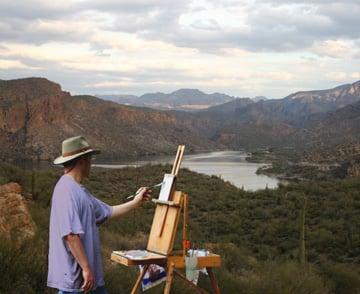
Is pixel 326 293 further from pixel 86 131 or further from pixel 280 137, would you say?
pixel 280 137

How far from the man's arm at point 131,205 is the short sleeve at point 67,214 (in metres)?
0.60

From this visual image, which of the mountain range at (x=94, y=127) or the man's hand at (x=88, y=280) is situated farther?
the mountain range at (x=94, y=127)

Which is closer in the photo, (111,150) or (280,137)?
(111,150)

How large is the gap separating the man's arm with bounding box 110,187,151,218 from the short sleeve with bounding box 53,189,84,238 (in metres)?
0.60

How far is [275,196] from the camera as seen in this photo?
25328 mm

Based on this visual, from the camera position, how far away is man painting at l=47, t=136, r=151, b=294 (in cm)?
409

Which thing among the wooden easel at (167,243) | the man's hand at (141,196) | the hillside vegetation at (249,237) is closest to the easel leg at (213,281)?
the wooden easel at (167,243)

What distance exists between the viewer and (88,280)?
408 cm

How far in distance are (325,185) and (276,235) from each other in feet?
31.5

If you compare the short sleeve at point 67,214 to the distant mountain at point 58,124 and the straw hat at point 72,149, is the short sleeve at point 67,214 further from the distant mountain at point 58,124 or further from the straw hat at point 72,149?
the distant mountain at point 58,124

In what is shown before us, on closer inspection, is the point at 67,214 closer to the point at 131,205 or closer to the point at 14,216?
the point at 131,205

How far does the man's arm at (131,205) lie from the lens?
481cm

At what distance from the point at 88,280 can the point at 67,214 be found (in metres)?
0.47

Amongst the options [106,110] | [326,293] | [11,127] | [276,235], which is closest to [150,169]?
[276,235]
